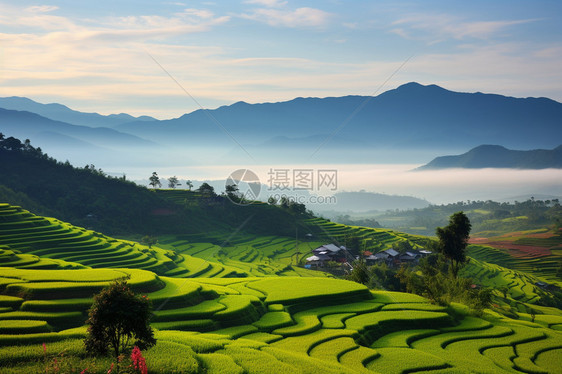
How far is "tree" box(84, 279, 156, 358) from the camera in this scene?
1320 cm

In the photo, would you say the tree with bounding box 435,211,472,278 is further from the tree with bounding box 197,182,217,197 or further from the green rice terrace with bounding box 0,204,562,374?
the tree with bounding box 197,182,217,197

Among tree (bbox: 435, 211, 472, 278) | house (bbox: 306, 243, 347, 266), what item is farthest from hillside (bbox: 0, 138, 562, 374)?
tree (bbox: 435, 211, 472, 278)

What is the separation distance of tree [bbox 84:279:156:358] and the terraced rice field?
1.00m

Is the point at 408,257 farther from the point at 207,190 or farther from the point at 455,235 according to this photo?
the point at 207,190

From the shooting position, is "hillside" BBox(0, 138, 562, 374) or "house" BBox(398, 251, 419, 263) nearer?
"hillside" BBox(0, 138, 562, 374)

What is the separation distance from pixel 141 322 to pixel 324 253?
1999 inches

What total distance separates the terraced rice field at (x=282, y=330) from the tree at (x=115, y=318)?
100 cm

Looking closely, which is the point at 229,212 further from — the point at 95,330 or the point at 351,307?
the point at 95,330

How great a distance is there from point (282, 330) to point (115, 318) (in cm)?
1049

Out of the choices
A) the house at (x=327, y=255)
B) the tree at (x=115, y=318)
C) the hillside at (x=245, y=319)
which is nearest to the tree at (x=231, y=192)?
the house at (x=327, y=255)

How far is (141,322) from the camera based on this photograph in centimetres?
1348

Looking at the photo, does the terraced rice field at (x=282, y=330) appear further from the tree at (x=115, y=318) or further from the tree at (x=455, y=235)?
the tree at (x=455, y=235)

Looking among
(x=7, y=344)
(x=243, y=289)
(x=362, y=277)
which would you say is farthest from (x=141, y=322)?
(x=362, y=277)

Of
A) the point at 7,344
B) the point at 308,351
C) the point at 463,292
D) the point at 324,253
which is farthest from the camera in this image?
the point at 324,253
